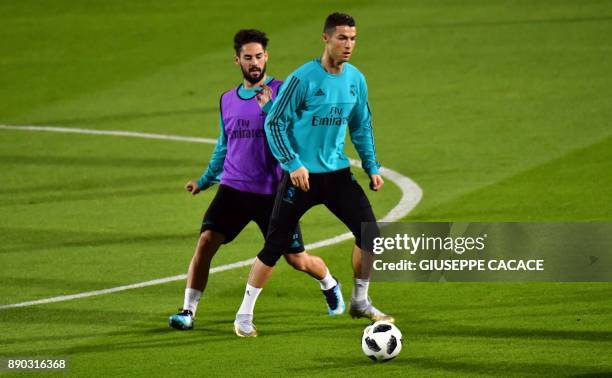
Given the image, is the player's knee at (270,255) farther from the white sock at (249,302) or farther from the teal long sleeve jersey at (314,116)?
the teal long sleeve jersey at (314,116)

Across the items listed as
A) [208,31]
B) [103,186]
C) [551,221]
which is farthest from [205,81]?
[551,221]

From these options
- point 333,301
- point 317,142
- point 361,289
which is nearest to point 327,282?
point 333,301

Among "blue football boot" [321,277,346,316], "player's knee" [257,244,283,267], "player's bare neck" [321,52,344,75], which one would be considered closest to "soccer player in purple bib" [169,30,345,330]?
"player's knee" [257,244,283,267]

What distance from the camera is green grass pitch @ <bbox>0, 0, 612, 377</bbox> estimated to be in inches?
393

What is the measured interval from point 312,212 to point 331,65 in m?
4.61

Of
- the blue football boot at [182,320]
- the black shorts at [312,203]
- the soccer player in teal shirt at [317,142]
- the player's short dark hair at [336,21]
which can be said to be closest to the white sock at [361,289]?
the soccer player in teal shirt at [317,142]

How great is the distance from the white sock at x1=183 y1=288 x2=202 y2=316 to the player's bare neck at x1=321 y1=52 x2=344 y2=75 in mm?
1858

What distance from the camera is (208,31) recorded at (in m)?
26.1

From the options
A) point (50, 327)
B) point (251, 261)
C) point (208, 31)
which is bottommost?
point (50, 327)

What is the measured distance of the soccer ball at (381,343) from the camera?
30.9 ft

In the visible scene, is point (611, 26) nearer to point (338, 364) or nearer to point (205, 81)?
point (205, 81)

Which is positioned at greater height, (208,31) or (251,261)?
(208,31)

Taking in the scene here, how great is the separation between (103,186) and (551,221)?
501 centimetres

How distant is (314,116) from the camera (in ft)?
33.3
